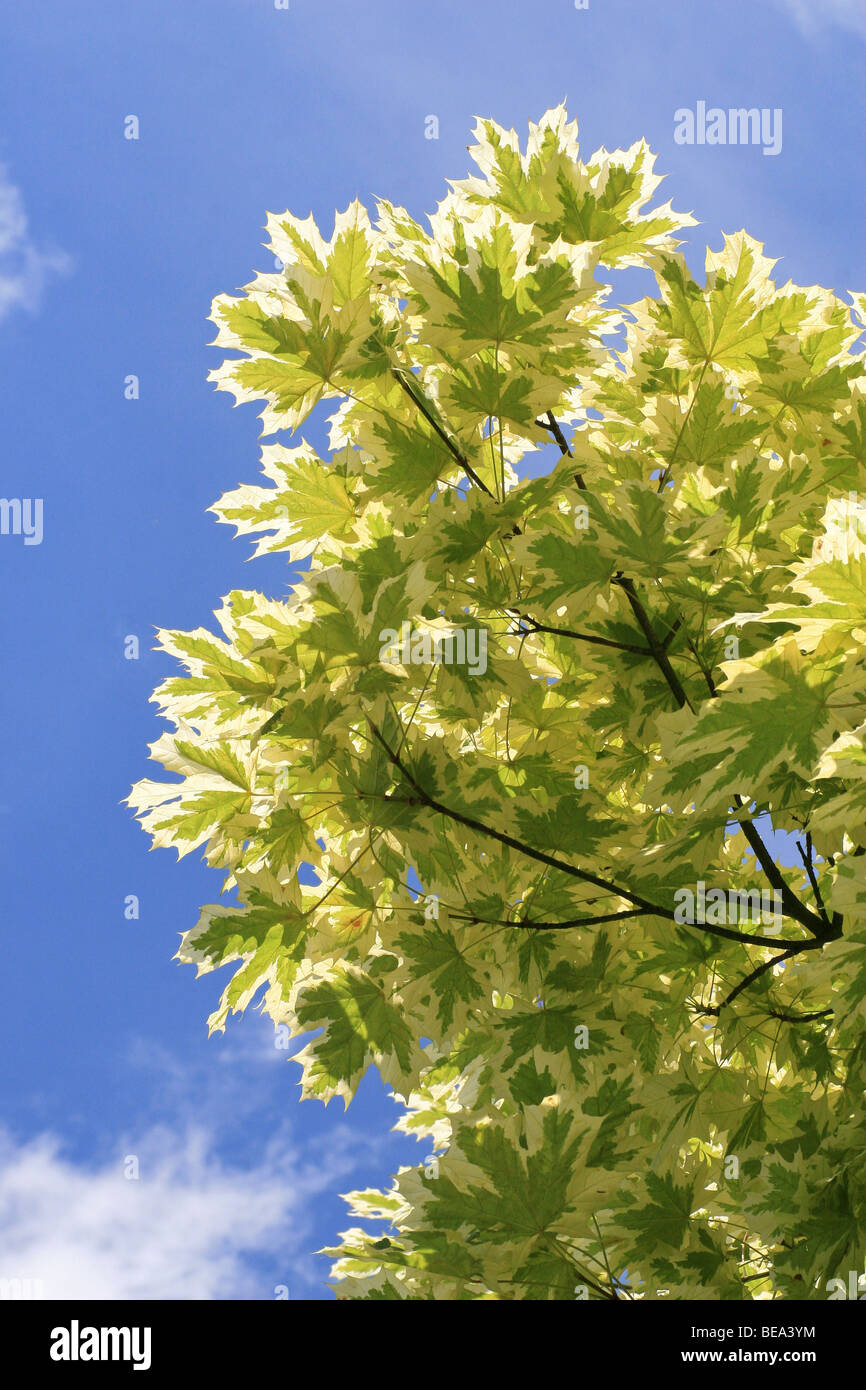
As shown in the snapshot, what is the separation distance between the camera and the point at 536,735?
355 cm

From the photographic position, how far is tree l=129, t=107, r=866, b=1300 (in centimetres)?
255

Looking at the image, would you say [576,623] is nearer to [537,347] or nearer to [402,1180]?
[537,347]

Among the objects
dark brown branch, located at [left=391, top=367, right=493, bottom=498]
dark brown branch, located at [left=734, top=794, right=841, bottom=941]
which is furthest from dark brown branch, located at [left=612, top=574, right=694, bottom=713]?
dark brown branch, located at [left=391, top=367, right=493, bottom=498]

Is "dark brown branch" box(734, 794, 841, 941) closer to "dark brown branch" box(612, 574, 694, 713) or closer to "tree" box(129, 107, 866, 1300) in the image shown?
"tree" box(129, 107, 866, 1300)

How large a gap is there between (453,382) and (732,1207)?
2.88 metres

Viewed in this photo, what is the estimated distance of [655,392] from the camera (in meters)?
3.35

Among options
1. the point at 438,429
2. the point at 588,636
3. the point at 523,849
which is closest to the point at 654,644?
the point at 588,636

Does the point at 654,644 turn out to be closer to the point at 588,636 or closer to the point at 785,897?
the point at 588,636

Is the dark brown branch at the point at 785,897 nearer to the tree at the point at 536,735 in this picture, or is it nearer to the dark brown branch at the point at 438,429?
the tree at the point at 536,735

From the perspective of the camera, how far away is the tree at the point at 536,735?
2.55 meters

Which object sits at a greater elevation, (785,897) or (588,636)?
(588,636)

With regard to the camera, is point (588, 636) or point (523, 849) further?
point (588, 636)

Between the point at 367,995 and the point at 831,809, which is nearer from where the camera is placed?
the point at 831,809
